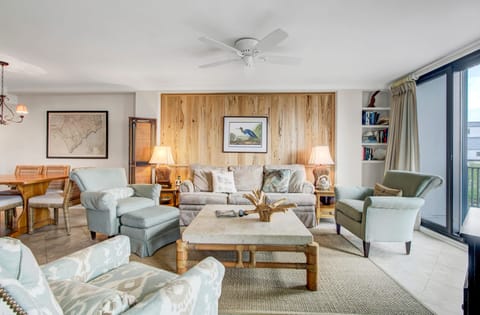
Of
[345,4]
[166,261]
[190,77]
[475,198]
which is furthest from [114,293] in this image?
[475,198]

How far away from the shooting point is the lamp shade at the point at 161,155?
14.1ft

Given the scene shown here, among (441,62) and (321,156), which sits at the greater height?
(441,62)

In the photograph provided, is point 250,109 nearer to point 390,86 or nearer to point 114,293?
point 390,86

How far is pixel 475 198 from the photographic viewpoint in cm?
305

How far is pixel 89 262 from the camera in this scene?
4.09ft

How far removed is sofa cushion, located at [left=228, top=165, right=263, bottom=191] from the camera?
13.7 ft

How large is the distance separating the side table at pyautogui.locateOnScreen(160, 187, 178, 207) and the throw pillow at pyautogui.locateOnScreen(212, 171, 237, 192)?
70 cm

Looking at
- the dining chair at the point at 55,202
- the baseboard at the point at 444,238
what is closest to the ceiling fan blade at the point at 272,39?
the dining chair at the point at 55,202

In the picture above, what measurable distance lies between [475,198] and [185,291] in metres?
3.78

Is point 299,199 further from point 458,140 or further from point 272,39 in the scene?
point 272,39

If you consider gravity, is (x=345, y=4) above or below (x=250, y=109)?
above

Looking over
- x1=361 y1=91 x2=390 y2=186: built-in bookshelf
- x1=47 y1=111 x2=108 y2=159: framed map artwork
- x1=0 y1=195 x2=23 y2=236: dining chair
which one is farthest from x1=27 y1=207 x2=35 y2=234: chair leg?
x1=361 y1=91 x2=390 y2=186: built-in bookshelf

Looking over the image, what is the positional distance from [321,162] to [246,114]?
1.60 meters

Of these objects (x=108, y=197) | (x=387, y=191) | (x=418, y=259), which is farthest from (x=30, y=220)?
(x=418, y=259)
